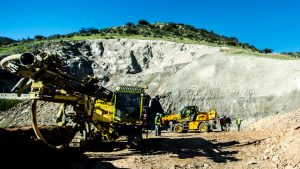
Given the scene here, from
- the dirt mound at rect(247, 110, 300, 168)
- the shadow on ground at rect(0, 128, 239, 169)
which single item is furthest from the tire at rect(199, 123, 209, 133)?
the shadow on ground at rect(0, 128, 239, 169)

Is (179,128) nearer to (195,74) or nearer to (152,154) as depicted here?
(152,154)

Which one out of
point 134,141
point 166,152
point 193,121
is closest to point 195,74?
point 193,121

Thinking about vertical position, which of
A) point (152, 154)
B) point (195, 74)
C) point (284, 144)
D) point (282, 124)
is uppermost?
point (195, 74)

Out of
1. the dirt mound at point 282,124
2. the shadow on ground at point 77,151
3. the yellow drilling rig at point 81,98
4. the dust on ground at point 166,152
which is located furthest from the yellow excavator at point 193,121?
the yellow drilling rig at point 81,98

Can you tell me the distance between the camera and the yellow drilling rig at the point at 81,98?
45.0ft

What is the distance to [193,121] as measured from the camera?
3275cm

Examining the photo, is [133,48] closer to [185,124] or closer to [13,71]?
[185,124]

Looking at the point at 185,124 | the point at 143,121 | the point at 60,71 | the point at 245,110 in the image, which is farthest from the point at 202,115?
the point at 60,71

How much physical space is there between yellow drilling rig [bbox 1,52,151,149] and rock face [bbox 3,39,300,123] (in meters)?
20.8

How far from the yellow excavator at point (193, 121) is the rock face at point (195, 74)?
7.90m

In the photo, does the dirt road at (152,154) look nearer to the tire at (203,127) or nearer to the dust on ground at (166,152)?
the dust on ground at (166,152)

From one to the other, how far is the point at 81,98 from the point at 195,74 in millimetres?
31625

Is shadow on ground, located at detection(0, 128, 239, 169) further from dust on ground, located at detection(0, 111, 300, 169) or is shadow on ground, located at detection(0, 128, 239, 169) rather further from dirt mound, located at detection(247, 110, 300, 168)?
dirt mound, located at detection(247, 110, 300, 168)

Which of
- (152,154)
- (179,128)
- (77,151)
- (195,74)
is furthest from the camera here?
(195,74)
